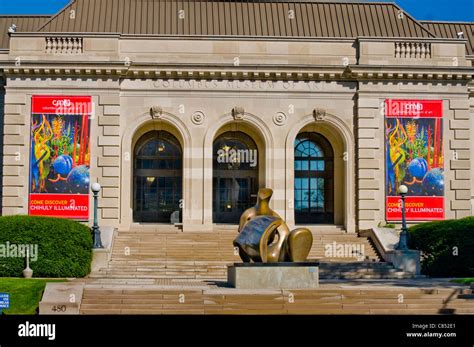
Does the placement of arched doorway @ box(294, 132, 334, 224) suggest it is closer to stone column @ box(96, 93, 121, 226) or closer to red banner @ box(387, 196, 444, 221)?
red banner @ box(387, 196, 444, 221)

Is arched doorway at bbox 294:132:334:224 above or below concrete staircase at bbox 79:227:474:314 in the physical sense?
above

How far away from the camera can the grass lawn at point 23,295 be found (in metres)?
24.2

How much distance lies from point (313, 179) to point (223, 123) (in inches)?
220

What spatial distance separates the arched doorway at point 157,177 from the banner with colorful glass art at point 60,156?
3.47 m

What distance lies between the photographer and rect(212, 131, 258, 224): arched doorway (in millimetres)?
42031

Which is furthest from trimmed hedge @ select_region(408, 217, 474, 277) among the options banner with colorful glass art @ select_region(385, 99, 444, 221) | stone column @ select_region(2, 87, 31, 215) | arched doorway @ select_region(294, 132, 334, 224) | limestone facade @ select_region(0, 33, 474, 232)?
stone column @ select_region(2, 87, 31, 215)

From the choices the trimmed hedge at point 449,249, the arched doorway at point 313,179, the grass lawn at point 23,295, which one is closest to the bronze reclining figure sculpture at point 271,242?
the grass lawn at point 23,295

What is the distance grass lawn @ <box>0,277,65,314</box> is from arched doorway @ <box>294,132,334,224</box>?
1844 cm

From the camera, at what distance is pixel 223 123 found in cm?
4031

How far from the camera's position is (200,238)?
37969 millimetres

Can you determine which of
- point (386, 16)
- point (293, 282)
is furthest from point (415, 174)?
point (293, 282)

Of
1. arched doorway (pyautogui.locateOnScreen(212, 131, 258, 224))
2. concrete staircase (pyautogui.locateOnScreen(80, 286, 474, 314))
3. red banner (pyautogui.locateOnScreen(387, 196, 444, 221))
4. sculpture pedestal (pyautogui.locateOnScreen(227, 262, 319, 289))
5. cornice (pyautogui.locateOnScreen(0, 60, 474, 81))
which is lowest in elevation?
concrete staircase (pyautogui.locateOnScreen(80, 286, 474, 314))

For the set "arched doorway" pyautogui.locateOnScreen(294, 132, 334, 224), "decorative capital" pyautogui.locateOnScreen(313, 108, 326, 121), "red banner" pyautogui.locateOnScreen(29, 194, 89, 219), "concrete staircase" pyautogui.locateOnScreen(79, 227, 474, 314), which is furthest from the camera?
"arched doorway" pyautogui.locateOnScreen(294, 132, 334, 224)
